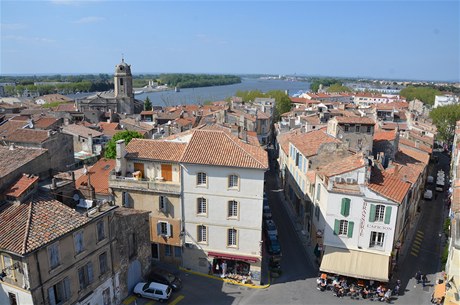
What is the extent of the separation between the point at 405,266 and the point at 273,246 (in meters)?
13.1

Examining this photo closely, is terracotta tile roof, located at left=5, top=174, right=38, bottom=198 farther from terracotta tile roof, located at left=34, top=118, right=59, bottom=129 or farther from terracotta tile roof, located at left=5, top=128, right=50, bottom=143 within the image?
terracotta tile roof, located at left=34, top=118, right=59, bottom=129

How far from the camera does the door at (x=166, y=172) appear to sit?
3378cm

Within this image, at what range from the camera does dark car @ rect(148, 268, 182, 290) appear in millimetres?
31570

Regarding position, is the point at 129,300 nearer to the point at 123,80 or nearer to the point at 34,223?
the point at 34,223

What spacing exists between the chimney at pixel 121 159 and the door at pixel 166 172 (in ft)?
12.1

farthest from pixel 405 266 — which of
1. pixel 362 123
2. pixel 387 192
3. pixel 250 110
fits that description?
pixel 250 110

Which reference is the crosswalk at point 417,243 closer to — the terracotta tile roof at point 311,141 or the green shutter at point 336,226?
the green shutter at point 336,226

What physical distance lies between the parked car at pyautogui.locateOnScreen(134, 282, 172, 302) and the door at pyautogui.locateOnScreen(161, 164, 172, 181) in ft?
30.2

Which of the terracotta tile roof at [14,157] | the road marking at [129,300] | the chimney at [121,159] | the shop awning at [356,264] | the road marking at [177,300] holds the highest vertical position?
the terracotta tile roof at [14,157]

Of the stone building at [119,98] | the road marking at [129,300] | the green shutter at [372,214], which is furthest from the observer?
the stone building at [119,98]

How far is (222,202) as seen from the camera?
32469mm

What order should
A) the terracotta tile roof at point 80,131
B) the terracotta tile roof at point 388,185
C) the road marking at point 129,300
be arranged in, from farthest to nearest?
the terracotta tile roof at point 80,131
the terracotta tile roof at point 388,185
the road marking at point 129,300

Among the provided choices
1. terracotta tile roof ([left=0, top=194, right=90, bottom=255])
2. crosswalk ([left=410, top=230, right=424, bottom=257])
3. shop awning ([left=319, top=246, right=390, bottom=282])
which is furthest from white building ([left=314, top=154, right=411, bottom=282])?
terracotta tile roof ([left=0, top=194, right=90, bottom=255])

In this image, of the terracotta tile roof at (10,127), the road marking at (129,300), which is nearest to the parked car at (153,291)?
the road marking at (129,300)
